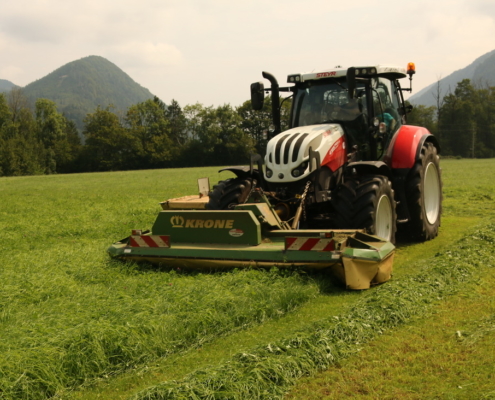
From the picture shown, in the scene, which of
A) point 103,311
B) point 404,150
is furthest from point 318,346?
point 404,150

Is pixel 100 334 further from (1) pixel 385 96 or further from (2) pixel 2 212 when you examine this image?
(2) pixel 2 212

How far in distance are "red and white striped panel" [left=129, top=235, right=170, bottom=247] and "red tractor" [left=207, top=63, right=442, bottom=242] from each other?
1413 millimetres

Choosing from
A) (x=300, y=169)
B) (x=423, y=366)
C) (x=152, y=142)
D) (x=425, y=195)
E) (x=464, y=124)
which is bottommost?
(x=423, y=366)

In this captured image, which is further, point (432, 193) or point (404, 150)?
point (432, 193)

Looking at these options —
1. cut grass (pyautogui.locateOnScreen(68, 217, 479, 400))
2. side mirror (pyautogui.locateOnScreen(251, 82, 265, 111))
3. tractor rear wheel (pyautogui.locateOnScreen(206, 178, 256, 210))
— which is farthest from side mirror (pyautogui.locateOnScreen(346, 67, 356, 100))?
cut grass (pyautogui.locateOnScreen(68, 217, 479, 400))

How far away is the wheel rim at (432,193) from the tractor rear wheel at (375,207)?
6.77ft

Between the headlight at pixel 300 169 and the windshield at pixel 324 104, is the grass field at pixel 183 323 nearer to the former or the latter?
the headlight at pixel 300 169

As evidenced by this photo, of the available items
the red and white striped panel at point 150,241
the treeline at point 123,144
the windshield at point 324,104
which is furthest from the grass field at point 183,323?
the treeline at point 123,144

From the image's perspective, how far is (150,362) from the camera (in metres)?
4.20

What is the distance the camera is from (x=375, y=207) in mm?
7078

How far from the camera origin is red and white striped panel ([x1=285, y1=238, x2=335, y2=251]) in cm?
598

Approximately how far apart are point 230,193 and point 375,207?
2.13 m

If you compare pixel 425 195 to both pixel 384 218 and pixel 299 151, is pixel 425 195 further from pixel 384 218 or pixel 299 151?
pixel 299 151

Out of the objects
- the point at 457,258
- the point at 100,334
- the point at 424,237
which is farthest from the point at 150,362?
the point at 424,237
